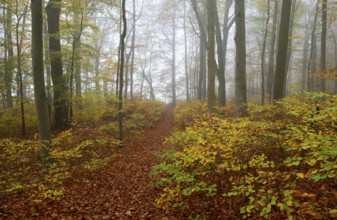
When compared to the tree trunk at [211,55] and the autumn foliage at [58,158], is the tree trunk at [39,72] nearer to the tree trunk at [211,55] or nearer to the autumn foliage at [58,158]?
the autumn foliage at [58,158]


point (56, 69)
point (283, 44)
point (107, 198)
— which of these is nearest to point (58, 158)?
point (107, 198)

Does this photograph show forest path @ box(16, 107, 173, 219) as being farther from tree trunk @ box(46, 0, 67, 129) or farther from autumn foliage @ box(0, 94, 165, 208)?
tree trunk @ box(46, 0, 67, 129)

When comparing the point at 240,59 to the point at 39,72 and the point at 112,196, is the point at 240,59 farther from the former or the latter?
the point at 39,72

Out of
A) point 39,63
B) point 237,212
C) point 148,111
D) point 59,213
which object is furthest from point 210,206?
point 148,111

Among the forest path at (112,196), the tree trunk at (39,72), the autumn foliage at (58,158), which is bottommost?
the forest path at (112,196)

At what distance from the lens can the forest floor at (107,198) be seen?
16.2 ft

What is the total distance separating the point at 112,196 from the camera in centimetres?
598

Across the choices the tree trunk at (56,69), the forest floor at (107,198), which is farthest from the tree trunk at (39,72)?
the tree trunk at (56,69)

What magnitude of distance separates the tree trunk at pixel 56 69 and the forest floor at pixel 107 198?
562 cm

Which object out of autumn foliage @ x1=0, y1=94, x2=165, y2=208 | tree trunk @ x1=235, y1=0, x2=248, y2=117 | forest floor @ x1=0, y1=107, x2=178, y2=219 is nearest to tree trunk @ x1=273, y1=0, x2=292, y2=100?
tree trunk @ x1=235, y1=0, x2=248, y2=117

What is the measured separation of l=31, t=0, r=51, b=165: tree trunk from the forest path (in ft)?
5.98

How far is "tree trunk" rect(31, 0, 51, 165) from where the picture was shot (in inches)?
247

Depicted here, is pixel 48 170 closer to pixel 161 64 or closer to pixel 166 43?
pixel 166 43

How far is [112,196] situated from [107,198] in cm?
16
